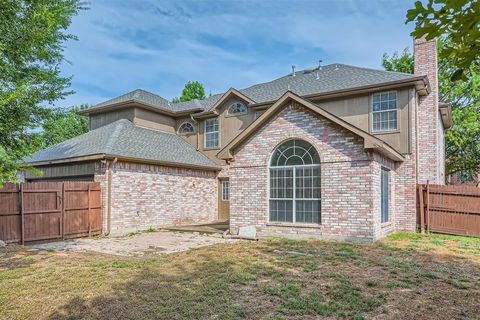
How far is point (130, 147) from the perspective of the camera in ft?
47.8

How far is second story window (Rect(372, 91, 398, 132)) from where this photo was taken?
44.7 feet

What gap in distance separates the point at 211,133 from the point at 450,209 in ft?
38.7

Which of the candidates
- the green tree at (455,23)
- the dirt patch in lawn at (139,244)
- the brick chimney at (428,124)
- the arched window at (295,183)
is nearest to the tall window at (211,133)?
the dirt patch in lawn at (139,244)

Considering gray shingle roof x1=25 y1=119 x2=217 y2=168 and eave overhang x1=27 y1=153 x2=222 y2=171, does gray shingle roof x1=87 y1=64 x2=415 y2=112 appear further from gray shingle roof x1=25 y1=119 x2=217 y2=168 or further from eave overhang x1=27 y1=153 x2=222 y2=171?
eave overhang x1=27 y1=153 x2=222 y2=171

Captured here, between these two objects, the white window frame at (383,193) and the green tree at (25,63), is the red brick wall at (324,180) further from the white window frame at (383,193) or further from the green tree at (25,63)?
the green tree at (25,63)

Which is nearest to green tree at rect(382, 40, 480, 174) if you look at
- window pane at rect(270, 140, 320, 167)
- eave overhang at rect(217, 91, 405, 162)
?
eave overhang at rect(217, 91, 405, 162)

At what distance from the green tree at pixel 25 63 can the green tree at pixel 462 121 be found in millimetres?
23790

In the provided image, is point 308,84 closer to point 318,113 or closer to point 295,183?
point 318,113

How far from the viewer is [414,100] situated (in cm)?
1324

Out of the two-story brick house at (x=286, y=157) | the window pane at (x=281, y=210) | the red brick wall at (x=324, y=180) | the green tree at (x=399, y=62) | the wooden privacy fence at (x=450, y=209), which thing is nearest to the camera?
the red brick wall at (x=324, y=180)

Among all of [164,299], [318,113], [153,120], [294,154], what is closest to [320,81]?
[318,113]

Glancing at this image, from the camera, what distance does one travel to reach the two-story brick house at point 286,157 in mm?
10766

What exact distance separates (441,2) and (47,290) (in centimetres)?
662

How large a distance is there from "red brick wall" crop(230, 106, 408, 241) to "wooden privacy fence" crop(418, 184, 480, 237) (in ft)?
5.86
